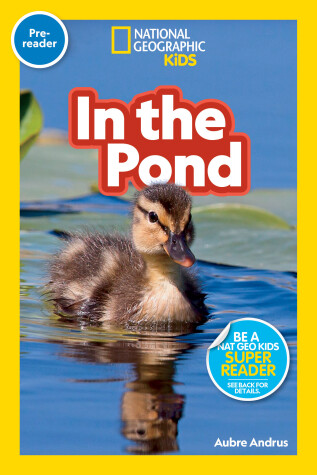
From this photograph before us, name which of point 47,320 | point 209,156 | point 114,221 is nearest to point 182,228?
point 209,156

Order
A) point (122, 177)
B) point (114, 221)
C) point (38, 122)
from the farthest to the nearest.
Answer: point (114, 221)
point (38, 122)
point (122, 177)

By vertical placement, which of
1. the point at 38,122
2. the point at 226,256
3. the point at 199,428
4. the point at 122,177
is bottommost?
the point at 199,428

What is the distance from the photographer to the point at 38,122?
20.0ft

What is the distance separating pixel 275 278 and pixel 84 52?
2081mm

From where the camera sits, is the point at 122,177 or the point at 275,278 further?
the point at 275,278

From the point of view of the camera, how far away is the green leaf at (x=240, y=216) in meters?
6.73

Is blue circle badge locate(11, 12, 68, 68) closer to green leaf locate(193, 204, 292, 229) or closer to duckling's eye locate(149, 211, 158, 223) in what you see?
duckling's eye locate(149, 211, 158, 223)

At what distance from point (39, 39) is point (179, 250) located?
129 cm

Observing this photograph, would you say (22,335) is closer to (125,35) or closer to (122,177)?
(122,177)

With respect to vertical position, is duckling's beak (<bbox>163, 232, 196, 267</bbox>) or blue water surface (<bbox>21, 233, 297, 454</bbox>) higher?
duckling's beak (<bbox>163, 232, 196, 267</bbox>)

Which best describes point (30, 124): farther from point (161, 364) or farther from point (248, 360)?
point (248, 360)

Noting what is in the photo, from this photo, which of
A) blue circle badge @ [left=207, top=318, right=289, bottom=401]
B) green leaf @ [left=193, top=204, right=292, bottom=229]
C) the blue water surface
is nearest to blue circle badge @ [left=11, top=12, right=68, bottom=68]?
the blue water surface

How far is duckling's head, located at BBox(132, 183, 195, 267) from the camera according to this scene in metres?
4.96

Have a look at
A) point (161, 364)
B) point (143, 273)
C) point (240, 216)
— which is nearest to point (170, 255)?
point (143, 273)
